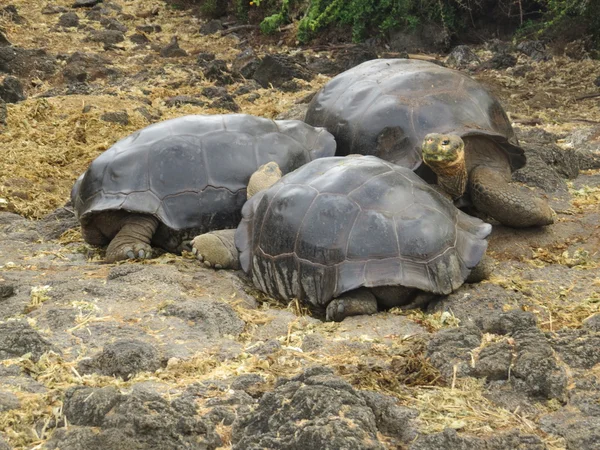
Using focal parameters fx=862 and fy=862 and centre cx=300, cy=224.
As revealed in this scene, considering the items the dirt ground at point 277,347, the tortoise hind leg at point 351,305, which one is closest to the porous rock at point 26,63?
the dirt ground at point 277,347

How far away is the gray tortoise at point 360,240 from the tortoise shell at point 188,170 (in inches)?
26.0

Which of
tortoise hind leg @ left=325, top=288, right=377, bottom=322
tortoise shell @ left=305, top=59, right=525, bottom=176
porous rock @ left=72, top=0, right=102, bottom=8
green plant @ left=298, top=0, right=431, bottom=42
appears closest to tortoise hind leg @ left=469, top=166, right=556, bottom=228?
tortoise shell @ left=305, top=59, right=525, bottom=176

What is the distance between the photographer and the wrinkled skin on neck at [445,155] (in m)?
4.27

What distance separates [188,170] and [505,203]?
5.50ft

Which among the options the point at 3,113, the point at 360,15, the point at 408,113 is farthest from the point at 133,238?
the point at 360,15

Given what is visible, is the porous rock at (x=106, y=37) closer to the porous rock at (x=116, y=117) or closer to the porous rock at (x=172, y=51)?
the porous rock at (x=172, y=51)

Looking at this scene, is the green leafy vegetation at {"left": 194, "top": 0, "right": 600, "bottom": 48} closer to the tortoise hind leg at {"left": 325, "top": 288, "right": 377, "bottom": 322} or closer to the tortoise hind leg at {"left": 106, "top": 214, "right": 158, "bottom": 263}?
the tortoise hind leg at {"left": 106, "top": 214, "right": 158, "bottom": 263}

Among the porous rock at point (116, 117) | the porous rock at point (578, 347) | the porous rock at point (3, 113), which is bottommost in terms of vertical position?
the porous rock at point (116, 117)

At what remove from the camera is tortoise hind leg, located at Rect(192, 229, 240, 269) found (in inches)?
167

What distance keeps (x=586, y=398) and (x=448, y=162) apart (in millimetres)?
1921

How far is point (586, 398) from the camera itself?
8.41ft

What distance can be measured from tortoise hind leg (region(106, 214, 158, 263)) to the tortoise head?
149cm

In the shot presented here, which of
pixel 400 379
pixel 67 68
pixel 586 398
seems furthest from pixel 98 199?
pixel 67 68

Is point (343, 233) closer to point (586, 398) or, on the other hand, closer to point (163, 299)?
point (163, 299)
